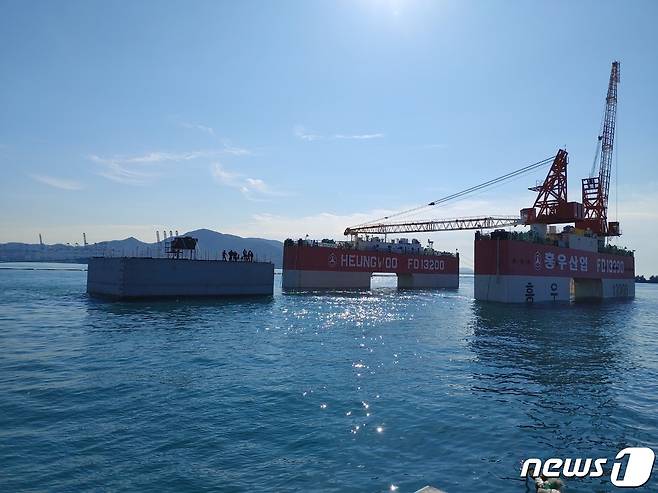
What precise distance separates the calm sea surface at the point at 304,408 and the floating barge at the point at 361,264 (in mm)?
44991

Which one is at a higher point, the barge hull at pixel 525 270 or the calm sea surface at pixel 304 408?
the barge hull at pixel 525 270

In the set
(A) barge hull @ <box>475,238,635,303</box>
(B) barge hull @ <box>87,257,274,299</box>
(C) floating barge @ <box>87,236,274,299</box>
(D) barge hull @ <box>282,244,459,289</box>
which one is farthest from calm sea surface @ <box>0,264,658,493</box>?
(D) barge hull @ <box>282,244,459,289</box>

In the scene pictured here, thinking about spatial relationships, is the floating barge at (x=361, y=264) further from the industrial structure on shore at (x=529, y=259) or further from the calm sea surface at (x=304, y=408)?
the calm sea surface at (x=304, y=408)

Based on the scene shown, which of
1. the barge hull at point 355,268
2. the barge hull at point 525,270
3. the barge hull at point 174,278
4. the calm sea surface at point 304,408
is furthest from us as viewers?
the barge hull at point 355,268

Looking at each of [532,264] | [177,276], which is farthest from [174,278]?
[532,264]

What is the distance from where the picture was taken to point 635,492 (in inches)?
355

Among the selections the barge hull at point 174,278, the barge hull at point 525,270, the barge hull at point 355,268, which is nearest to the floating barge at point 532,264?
the barge hull at point 525,270

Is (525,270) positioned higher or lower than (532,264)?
lower

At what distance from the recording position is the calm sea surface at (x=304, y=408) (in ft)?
30.4

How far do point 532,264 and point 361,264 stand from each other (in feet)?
107

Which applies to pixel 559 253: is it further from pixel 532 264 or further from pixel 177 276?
pixel 177 276

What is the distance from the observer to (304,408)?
13398 mm

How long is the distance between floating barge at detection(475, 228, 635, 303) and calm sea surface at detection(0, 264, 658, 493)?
25.6 m

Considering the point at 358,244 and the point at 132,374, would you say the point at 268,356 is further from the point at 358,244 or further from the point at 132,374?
the point at 358,244
